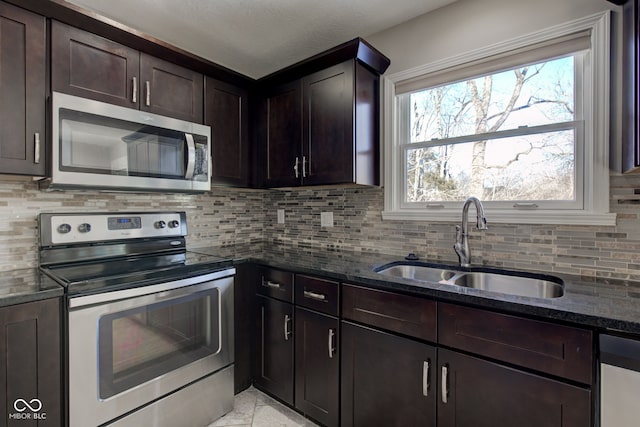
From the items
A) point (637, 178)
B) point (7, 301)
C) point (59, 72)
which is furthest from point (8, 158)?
point (637, 178)

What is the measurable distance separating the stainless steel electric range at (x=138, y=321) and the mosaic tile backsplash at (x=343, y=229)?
0.13m

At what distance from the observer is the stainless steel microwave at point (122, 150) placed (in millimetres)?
1442

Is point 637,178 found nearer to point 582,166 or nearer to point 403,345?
point 582,166

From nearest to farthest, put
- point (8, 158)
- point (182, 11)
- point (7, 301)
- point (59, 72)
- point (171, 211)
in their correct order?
point (7, 301), point (8, 158), point (59, 72), point (182, 11), point (171, 211)

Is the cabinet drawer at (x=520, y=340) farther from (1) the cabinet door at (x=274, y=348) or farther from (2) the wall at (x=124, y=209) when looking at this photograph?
(2) the wall at (x=124, y=209)

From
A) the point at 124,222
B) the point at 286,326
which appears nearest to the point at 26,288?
the point at 124,222

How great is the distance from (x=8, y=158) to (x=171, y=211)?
3.05ft

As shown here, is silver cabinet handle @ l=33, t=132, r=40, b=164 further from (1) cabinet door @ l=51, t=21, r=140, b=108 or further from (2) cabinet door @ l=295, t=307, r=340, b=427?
(2) cabinet door @ l=295, t=307, r=340, b=427

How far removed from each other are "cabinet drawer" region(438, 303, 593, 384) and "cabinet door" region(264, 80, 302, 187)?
136 centimetres

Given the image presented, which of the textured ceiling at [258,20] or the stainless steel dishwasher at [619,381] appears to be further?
the textured ceiling at [258,20]

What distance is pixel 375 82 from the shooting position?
2.10m

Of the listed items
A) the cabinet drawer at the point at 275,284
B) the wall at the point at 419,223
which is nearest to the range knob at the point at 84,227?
the wall at the point at 419,223

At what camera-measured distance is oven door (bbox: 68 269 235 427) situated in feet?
4.30

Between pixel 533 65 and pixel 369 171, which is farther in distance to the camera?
pixel 369 171
